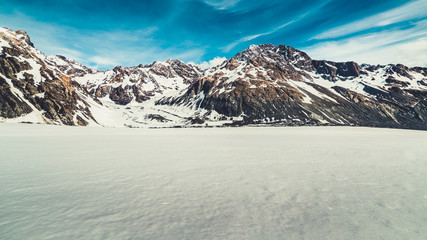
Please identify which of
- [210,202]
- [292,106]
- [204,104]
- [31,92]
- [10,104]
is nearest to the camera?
[210,202]

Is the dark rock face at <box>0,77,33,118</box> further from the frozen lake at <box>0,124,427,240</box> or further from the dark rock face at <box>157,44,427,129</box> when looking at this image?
the dark rock face at <box>157,44,427,129</box>

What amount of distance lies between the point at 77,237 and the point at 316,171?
1280 cm

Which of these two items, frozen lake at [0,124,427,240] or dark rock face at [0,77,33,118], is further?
dark rock face at [0,77,33,118]

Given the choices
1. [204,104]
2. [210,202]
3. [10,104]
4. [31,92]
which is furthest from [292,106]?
[10,104]

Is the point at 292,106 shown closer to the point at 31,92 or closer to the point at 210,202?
the point at 31,92

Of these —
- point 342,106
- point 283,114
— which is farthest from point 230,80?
point 342,106

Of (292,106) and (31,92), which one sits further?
(292,106)

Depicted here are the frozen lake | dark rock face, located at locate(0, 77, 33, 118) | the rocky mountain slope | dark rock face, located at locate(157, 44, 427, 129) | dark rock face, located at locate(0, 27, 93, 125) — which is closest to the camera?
the frozen lake

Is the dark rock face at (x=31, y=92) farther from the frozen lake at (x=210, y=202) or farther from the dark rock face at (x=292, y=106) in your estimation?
the dark rock face at (x=292, y=106)

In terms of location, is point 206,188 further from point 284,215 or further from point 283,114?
point 283,114

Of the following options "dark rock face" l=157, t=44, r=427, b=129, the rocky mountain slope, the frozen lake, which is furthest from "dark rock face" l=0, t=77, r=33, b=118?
"dark rock face" l=157, t=44, r=427, b=129

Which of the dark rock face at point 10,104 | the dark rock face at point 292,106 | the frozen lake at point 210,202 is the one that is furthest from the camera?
the dark rock face at point 292,106

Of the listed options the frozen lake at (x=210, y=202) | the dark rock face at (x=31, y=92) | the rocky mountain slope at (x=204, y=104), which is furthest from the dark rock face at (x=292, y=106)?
the frozen lake at (x=210, y=202)

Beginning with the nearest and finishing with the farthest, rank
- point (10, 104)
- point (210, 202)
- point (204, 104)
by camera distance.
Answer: point (210, 202) → point (10, 104) → point (204, 104)
